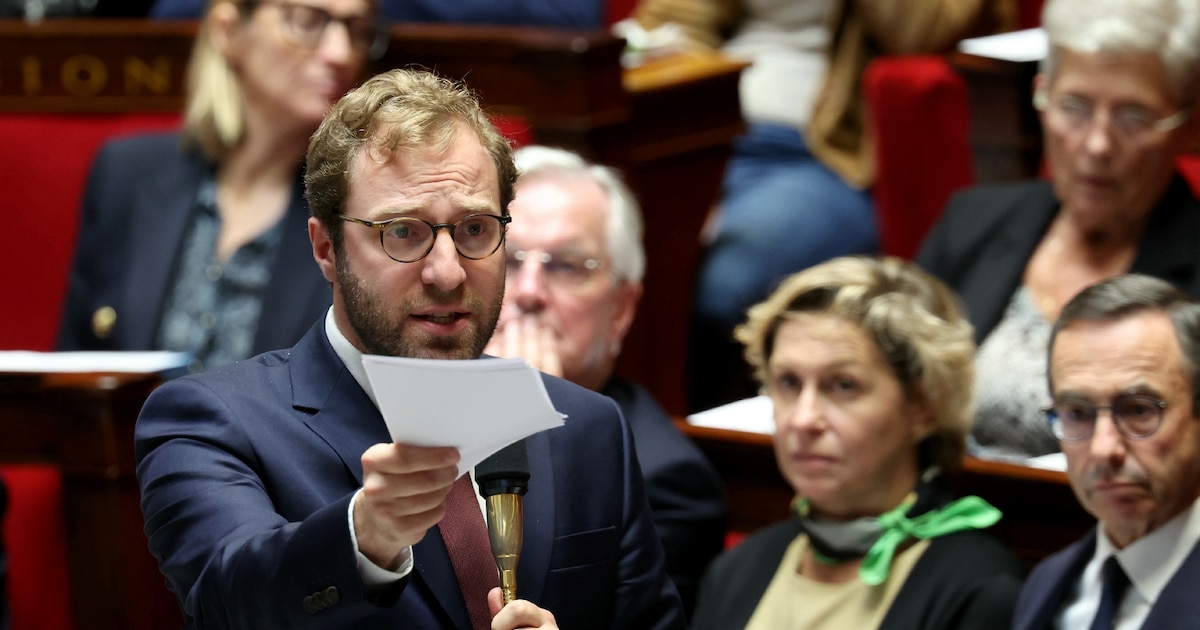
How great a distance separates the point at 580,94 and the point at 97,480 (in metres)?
0.91

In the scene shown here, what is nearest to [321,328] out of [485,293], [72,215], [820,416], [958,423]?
[485,293]

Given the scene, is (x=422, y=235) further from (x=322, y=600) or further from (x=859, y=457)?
(x=859, y=457)

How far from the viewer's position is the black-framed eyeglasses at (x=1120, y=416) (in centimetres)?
161

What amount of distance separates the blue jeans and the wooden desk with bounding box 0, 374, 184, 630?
3.37ft

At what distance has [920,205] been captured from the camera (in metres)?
2.71

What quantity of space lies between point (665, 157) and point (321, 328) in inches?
62.1

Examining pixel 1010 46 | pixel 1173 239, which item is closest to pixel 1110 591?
pixel 1173 239

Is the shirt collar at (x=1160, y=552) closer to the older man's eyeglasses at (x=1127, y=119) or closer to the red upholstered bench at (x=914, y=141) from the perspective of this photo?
the older man's eyeglasses at (x=1127, y=119)

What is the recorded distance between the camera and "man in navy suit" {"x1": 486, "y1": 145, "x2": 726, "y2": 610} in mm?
1866

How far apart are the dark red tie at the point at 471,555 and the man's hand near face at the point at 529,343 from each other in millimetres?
758

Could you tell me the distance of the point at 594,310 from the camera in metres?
2.03

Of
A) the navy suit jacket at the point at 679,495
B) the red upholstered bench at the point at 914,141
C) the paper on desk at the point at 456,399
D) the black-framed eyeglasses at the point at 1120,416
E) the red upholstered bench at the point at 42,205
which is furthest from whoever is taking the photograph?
the red upholstered bench at the point at 42,205

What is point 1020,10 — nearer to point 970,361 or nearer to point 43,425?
point 970,361

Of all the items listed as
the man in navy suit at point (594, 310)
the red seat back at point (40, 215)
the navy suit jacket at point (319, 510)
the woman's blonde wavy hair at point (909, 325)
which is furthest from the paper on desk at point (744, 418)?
the red seat back at point (40, 215)
